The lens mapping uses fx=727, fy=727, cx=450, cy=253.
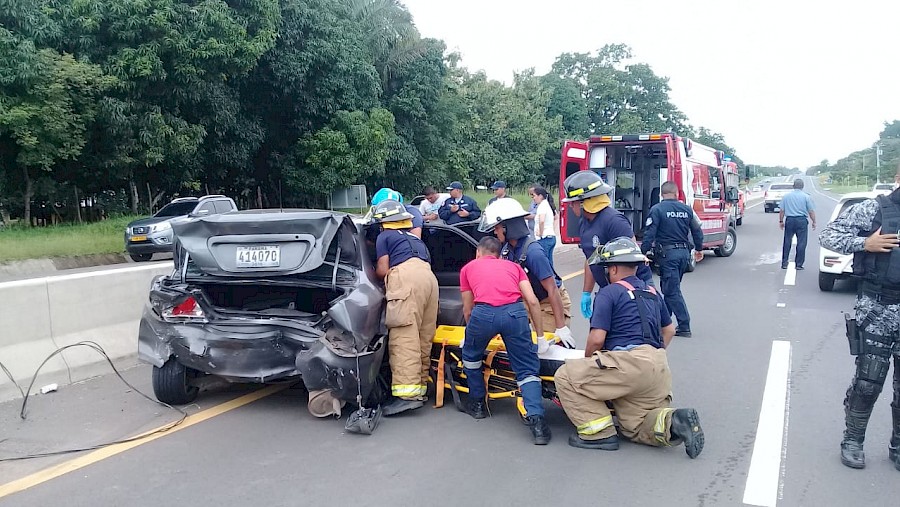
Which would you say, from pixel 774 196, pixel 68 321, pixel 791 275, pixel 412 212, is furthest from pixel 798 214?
pixel 774 196

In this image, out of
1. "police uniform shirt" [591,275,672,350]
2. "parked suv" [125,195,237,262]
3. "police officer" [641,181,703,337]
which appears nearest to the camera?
"police uniform shirt" [591,275,672,350]

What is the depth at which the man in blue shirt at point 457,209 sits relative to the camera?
434 inches

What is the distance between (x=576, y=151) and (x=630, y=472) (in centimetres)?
1104

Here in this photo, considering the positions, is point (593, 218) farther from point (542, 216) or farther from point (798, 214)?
point (798, 214)

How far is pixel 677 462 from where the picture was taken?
4539 mm

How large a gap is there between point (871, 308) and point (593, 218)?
268 centimetres

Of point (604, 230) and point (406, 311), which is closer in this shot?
point (406, 311)

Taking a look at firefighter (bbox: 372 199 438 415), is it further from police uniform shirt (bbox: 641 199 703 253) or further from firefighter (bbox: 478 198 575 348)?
police uniform shirt (bbox: 641 199 703 253)

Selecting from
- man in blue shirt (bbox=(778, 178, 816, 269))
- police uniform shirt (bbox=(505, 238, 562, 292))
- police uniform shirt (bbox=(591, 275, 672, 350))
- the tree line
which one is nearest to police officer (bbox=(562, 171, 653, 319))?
police uniform shirt (bbox=(505, 238, 562, 292))

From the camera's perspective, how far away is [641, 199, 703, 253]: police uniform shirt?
26.9 feet

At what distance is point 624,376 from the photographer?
15.0 feet

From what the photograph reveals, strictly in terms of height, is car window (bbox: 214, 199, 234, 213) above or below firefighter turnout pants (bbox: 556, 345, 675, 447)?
above

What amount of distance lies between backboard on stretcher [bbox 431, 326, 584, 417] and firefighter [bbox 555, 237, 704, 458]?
17.1 inches

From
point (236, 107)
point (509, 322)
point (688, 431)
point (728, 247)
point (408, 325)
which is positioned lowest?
point (728, 247)
